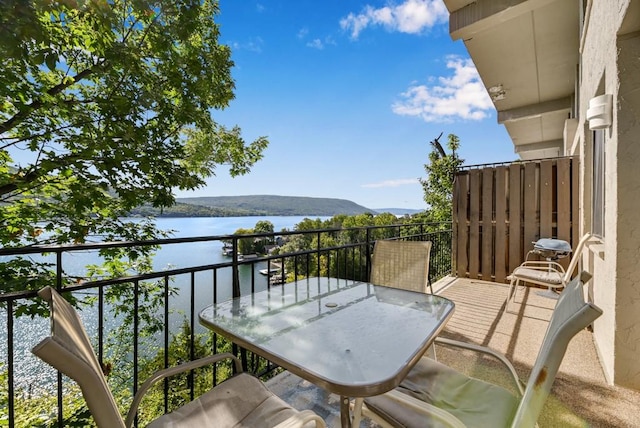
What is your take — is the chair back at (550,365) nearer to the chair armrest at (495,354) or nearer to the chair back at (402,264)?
the chair armrest at (495,354)

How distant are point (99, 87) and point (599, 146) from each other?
6.75 meters

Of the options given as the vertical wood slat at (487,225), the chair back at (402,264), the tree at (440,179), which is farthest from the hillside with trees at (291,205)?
the chair back at (402,264)

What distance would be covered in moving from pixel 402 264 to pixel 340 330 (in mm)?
1334

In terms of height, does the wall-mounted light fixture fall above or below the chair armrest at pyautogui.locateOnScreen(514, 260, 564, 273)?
above

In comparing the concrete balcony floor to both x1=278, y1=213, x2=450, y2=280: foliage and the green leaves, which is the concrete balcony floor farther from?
the green leaves

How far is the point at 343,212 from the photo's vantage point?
2058cm

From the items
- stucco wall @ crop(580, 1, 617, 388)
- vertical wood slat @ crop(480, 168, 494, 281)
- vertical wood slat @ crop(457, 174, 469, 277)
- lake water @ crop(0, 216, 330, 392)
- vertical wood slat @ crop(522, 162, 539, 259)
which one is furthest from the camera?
vertical wood slat @ crop(457, 174, 469, 277)

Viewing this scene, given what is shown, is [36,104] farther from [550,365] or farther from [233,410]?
[550,365]

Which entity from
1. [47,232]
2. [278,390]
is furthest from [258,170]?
[278,390]

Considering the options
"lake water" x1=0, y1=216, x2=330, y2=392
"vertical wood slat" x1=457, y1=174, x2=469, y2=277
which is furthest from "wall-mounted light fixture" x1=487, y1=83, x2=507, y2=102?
"lake water" x1=0, y1=216, x2=330, y2=392

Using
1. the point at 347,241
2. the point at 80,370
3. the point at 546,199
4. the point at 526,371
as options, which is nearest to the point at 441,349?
the point at 526,371

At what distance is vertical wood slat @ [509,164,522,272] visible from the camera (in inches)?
196

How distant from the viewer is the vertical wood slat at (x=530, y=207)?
4836 mm

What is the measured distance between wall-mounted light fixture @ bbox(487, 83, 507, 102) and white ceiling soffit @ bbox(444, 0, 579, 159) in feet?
0.19
